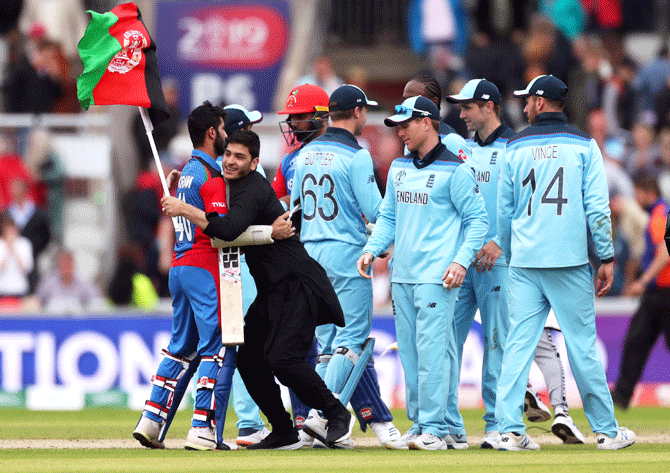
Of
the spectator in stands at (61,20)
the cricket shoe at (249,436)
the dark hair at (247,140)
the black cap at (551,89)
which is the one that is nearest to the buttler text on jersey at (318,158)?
the dark hair at (247,140)

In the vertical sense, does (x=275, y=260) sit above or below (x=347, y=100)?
below

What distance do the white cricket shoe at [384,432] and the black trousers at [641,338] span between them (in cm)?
408

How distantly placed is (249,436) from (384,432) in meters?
1.07

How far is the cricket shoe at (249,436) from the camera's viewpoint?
10.1 meters

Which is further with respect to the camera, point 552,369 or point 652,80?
point 652,80

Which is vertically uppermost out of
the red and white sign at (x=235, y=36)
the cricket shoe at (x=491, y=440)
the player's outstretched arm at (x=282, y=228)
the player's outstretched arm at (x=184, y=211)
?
the red and white sign at (x=235, y=36)

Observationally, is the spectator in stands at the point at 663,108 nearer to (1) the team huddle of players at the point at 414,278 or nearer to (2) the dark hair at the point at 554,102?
(1) the team huddle of players at the point at 414,278

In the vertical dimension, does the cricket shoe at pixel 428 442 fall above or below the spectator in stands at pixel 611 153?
below

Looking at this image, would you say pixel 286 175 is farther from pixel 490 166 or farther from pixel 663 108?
pixel 663 108

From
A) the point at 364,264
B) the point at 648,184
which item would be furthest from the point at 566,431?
the point at 648,184

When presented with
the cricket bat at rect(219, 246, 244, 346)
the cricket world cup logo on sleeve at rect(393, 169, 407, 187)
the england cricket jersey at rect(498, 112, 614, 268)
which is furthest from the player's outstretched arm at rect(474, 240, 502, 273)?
the cricket bat at rect(219, 246, 244, 346)

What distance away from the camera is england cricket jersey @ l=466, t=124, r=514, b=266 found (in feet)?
33.4

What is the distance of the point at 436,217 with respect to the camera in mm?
9344

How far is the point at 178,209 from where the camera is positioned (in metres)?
9.10
